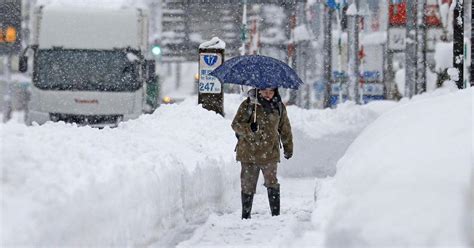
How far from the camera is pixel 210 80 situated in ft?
60.0

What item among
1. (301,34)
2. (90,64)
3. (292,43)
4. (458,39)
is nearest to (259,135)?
(458,39)

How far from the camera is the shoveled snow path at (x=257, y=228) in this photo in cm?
880

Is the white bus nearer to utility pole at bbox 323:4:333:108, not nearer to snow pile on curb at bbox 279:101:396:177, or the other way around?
snow pile on curb at bbox 279:101:396:177

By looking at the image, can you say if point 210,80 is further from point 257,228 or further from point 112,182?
point 112,182

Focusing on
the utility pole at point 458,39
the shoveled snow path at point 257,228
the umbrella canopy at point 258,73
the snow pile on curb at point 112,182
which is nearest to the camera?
the snow pile on curb at point 112,182

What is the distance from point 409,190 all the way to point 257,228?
456 cm

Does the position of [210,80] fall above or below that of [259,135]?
above

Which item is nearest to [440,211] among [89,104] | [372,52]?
[89,104]

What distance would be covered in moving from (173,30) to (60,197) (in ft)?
120

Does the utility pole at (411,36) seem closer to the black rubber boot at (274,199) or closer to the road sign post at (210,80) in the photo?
the road sign post at (210,80)

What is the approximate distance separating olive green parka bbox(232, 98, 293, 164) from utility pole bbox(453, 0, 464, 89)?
8.16 m

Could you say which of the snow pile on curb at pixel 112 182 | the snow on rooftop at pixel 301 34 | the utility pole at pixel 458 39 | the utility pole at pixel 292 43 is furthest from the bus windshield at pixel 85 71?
the snow on rooftop at pixel 301 34

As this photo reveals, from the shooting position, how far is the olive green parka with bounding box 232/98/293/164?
1048cm

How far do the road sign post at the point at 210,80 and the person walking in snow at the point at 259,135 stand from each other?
7.52 m
